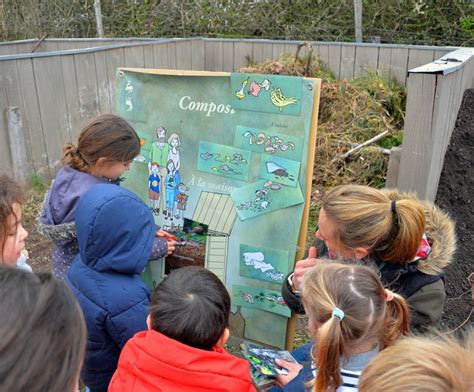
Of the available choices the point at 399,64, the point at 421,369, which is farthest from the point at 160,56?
the point at 421,369

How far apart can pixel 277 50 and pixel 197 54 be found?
1.28 metres

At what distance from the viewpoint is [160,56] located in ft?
22.2

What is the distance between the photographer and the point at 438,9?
24.5 ft

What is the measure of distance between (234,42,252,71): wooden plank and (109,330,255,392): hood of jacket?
6194mm

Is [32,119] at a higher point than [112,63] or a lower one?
lower

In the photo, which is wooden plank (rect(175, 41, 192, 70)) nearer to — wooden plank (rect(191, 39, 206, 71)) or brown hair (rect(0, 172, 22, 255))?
wooden plank (rect(191, 39, 206, 71))

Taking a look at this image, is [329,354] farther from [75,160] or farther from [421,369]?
[75,160]

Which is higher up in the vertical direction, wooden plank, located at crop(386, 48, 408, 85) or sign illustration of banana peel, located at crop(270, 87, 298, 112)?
sign illustration of banana peel, located at crop(270, 87, 298, 112)

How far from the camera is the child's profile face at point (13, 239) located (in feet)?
5.71

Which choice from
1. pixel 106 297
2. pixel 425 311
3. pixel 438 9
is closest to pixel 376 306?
pixel 425 311

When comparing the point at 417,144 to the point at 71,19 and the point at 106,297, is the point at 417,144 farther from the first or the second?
the point at 71,19

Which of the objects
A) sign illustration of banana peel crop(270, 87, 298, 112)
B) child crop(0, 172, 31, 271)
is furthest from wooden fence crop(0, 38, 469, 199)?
child crop(0, 172, 31, 271)

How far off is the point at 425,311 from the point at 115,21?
9742 mm

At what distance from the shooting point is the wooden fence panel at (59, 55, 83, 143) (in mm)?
5035
